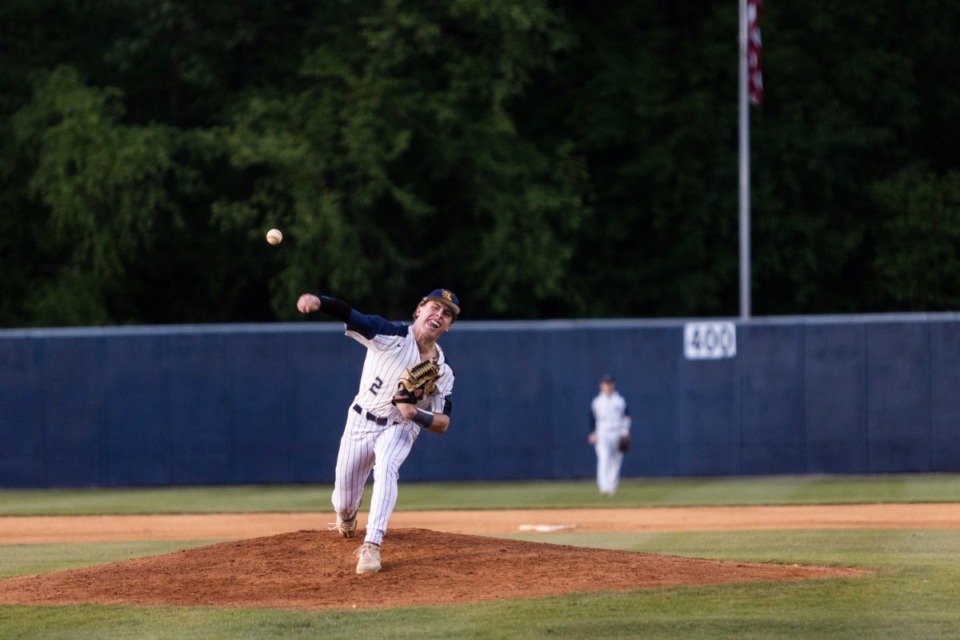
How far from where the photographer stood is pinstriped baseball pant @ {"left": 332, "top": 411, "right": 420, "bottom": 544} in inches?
365

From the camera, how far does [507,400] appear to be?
22.6m

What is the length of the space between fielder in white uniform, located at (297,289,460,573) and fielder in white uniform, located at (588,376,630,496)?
10.7 meters

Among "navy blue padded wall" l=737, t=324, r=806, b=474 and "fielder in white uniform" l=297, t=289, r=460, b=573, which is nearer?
"fielder in white uniform" l=297, t=289, r=460, b=573

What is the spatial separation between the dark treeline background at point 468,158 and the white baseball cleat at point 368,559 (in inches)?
706

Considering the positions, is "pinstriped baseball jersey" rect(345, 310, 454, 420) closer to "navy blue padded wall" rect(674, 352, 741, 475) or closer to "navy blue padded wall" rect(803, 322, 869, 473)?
"navy blue padded wall" rect(674, 352, 741, 475)

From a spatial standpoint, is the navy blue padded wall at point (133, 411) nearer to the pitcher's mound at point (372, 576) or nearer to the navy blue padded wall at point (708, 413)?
the navy blue padded wall at point (708, 413)

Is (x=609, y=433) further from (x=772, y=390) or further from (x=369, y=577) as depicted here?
(x=369, y=577)

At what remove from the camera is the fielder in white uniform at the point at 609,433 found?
20.2m

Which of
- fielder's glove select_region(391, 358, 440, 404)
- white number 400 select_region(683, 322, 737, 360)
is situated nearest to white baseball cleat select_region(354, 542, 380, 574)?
fielder's glove select_region(391, 358, 440, 404)

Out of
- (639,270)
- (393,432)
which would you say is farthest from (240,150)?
(393,432)

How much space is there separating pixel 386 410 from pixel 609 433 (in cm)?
1096

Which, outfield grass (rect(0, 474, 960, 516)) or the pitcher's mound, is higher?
the pitcher's mound

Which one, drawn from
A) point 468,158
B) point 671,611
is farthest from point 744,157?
point 671,611

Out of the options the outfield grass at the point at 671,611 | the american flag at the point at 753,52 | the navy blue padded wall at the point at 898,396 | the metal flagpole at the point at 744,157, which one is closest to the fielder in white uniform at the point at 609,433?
the navy blue padded wall at the point at 898,396
